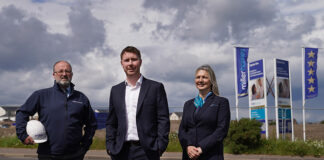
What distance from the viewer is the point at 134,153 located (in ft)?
13.7

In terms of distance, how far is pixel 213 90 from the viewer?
4.92 metres

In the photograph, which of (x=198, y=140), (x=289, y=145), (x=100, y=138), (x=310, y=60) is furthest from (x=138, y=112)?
(x=310, y=60)

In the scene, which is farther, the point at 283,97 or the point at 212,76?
the point at 283,97

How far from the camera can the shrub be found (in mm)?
15211

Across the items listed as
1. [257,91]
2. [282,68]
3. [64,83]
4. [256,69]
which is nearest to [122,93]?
[64,83]

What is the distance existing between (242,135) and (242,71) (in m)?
8.37

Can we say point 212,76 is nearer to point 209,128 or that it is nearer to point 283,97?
point 209,128

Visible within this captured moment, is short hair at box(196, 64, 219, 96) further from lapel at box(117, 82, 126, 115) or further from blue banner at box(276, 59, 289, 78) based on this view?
blue banner at box(276, 59, 289, 78)

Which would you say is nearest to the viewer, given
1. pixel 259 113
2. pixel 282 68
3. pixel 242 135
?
pixel 242 135

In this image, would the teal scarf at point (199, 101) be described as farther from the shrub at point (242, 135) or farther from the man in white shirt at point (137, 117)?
the shrub at point (242, 135)

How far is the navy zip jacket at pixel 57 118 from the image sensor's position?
15.4 feet

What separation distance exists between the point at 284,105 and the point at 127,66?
18.7 metres

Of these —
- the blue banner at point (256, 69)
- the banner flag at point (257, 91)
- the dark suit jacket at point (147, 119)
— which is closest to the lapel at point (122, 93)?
the dark suit jacket at point (147, 119)

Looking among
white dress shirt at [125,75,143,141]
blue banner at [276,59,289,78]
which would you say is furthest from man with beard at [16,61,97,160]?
blue banner at [276,59,289,78]
